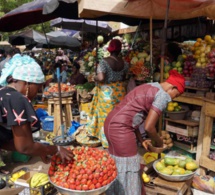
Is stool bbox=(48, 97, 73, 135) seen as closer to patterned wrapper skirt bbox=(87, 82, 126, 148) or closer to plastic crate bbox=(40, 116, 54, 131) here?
plastic crate bbox=(40, 116, 54, 131)

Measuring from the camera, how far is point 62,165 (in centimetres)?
208

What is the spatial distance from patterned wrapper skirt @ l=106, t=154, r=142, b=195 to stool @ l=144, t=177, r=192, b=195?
36 centimetres

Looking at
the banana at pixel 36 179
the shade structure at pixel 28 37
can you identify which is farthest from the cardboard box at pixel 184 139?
the shade structure at pixel 28 37

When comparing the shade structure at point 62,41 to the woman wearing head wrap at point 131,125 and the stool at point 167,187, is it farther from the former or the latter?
the stool at point 167,187

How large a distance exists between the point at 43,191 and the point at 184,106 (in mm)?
2643

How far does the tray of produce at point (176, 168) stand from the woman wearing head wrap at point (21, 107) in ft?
4.43

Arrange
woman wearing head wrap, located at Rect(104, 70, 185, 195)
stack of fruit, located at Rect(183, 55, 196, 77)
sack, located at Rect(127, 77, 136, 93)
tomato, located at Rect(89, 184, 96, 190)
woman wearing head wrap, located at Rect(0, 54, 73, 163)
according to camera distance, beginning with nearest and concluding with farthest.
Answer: woman wearing head wrap, located at Rect(0, 54, 73, 163) → tomato, located at Rect(89, 184, 96, 190) → woman wearing head wrap, located at Rect(104, 70, 185, 195) → stack of fruit, located at Rect(183, 55, 196, 77) → sack, located at Rect(127, 77, 136, 93)

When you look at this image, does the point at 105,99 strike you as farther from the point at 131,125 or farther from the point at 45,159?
the point at 45,159

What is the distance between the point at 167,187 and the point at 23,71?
2.05 meters

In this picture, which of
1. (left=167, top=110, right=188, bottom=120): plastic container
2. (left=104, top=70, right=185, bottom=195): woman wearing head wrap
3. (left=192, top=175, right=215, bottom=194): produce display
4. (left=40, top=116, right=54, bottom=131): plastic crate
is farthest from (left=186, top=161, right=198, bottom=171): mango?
(left=40, top=116, right=54, bottom=131): plastic crate

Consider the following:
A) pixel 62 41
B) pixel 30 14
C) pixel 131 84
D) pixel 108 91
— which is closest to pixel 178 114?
pixel 131 84

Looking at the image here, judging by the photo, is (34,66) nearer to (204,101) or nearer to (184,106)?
(204,101)

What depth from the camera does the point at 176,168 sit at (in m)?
2.95

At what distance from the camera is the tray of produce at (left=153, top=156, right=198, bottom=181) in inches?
112
